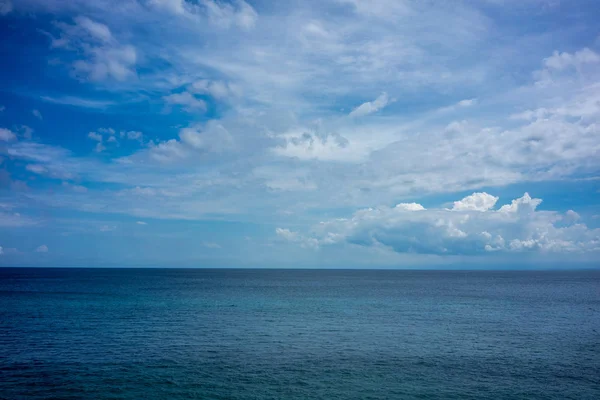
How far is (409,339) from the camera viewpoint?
55500 mm

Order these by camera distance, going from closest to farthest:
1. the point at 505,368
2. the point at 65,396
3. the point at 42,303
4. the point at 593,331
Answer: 1. the point at 65,396
2. the point at 505,368
3. the point at 593,331
4. the point at 42,303

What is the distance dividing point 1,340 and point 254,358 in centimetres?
3280

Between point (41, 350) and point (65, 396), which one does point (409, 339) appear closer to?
point (65, 396)

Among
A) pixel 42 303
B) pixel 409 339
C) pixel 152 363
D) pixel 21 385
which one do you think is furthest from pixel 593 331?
pixel 42 303

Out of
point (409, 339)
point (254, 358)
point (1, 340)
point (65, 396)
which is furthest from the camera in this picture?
point (409, 339)

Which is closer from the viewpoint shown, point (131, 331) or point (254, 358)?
point (254, 358)

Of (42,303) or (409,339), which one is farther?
(42,303)

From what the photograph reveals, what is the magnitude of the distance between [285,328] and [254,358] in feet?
58.3

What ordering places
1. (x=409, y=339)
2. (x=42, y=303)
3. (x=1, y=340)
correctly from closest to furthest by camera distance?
(x=1, y=340) < (x=409, y=339) < (x=42, y=303)

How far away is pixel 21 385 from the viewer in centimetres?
3528

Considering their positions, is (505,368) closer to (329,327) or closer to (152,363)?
(329,327)

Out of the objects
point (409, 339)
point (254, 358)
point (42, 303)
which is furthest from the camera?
point (42, 303)

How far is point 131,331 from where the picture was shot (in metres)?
58.9

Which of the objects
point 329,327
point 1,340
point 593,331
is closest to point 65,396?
point 1,340
